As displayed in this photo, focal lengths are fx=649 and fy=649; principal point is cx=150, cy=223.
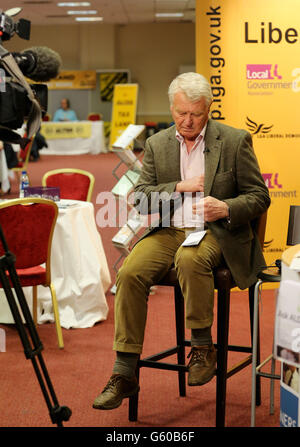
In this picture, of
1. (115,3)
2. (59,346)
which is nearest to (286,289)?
(59,346)

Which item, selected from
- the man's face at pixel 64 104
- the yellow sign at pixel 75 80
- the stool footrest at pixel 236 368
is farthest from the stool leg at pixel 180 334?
the yellow sign at pixel 75 80

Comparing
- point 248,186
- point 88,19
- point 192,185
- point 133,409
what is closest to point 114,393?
point 133,409

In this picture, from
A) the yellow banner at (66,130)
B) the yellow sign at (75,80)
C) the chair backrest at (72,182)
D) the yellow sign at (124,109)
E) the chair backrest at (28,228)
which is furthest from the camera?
the yellow sign at (75,80)

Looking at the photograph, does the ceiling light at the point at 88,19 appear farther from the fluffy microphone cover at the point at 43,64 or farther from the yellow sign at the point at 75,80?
the fluffy microphone cover at the point at 43,64

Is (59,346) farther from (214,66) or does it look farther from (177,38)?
(177,38)

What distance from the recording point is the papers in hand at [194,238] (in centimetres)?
239

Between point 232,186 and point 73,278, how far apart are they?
1.64 m

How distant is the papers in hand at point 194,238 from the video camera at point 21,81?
2.39ft

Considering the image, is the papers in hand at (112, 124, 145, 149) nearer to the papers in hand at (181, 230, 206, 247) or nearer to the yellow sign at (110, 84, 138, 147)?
the papers in hand at (181, 230, 206, 247)

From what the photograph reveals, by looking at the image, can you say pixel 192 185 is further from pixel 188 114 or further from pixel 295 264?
pixel 295 264

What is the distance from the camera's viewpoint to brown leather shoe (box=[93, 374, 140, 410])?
7.70ft

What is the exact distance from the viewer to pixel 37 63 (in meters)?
1.96

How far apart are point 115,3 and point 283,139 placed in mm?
10479

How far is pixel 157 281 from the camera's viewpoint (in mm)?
2461
